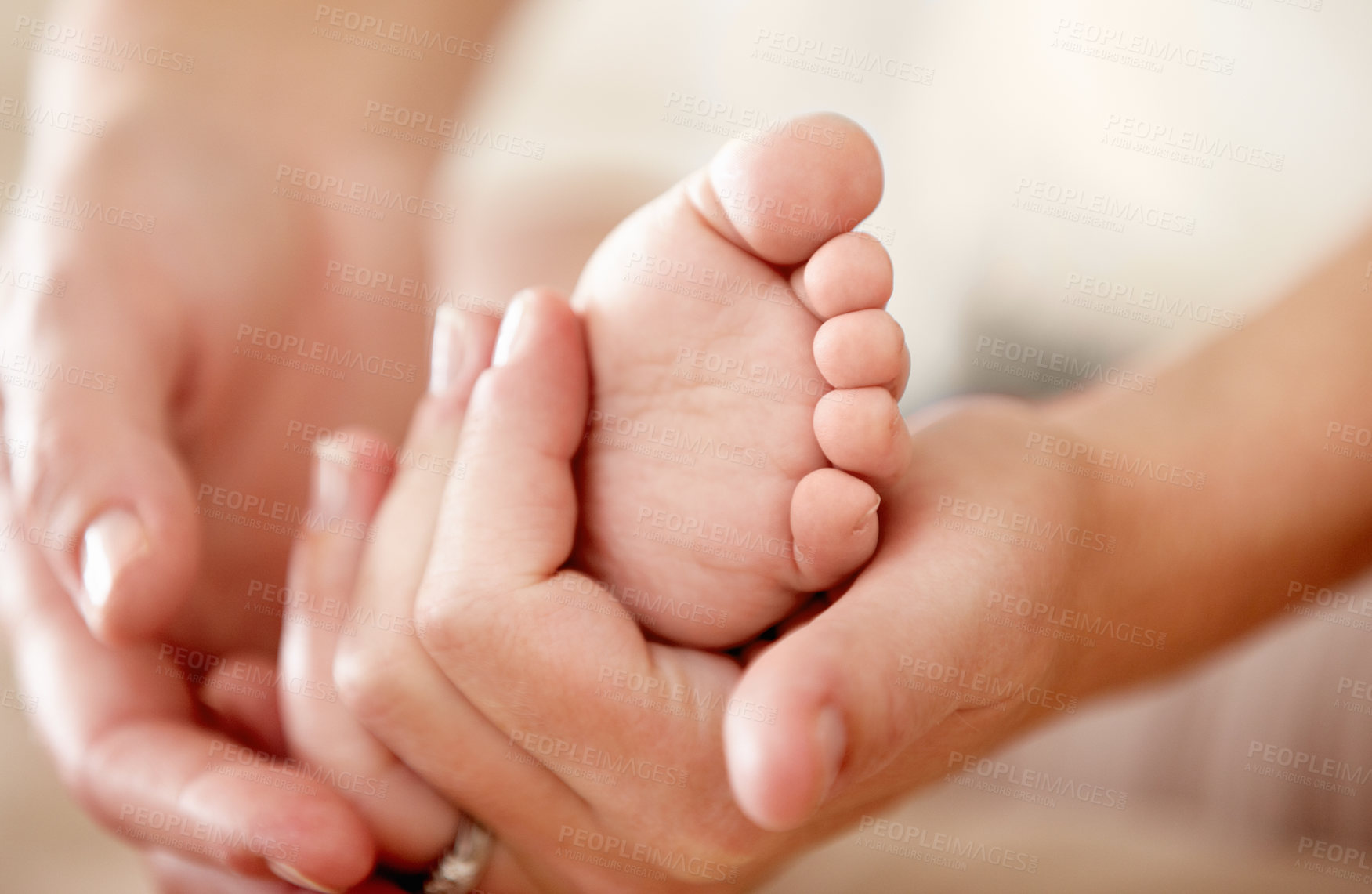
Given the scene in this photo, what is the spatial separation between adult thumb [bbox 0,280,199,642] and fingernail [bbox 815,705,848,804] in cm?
47

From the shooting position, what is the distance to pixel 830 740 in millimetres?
437

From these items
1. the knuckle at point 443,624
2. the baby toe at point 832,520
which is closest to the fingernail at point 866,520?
the baby toe at point 832,520

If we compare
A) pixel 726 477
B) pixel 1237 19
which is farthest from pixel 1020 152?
pixel 726 477

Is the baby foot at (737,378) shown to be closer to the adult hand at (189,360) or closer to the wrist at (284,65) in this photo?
the adult hand at (189,360)

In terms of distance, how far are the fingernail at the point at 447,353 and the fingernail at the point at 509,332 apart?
0.05 m

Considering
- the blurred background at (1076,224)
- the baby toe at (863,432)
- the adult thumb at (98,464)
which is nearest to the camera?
the baby toe at (863,432)

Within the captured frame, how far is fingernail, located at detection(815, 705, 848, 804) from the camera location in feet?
1.41

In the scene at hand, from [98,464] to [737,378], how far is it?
464mm

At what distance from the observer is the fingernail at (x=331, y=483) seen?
0.67 meters

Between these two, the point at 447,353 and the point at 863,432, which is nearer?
the point at 863,432

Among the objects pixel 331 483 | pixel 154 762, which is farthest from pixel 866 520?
pixel 154 762

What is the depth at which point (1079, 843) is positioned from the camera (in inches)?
36.3

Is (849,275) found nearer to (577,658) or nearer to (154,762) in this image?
(577,658)

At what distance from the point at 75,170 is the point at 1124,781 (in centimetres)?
137
